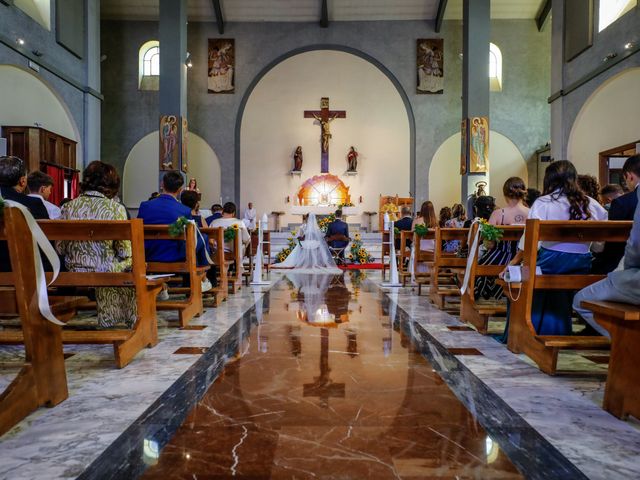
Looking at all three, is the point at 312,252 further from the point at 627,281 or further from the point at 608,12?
the point at 627,281

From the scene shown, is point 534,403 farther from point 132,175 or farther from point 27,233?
point 132,175

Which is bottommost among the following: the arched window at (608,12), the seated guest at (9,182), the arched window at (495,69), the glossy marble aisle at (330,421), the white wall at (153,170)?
the glossy marble aisle at (330,421)

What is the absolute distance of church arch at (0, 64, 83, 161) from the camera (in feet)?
27.6

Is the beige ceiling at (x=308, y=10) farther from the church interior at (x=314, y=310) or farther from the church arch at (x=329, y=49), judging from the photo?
the church interior at (x=314, y=310)

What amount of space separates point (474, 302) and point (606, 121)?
7.17 meters

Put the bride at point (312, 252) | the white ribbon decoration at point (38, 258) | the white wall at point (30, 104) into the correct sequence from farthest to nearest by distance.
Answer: the bride at point (312, 252) → the white wall at point (30, 104) → the white ribbon decoration at point (38, 258)

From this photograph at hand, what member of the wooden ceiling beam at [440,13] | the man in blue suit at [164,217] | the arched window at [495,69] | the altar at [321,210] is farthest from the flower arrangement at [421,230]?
the arched window at [495,69]

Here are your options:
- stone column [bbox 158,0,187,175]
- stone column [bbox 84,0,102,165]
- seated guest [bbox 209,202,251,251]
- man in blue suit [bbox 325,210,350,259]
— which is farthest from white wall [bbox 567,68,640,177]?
stone column [bbox 84,0,102,165]

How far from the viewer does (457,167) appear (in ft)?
49.3

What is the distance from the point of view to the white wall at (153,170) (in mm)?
14641

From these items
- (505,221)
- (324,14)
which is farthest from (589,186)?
(324,14)

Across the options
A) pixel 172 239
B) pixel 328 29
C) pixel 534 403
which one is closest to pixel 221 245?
pixel 172 239

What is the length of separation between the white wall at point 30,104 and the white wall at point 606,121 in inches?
399

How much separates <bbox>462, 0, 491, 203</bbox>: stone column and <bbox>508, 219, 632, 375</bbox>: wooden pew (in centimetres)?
910
